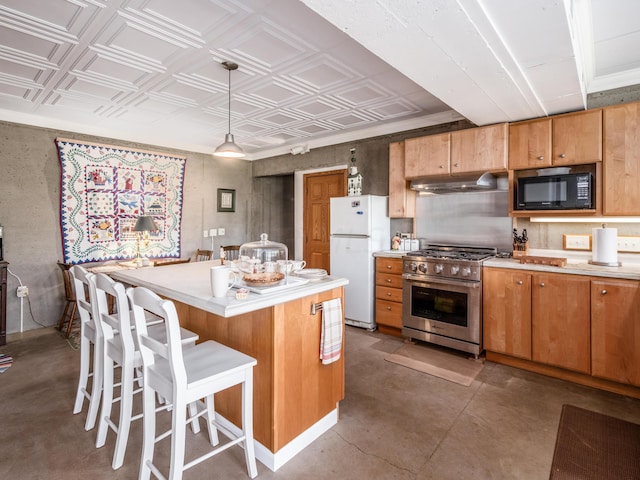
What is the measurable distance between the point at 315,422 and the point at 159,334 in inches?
43.1

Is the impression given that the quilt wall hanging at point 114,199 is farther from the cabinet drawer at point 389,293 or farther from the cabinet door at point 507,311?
the cabinet door at point 507,311

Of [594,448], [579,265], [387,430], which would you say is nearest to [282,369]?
[387,430]

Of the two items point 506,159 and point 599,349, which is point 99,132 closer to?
point 506,159

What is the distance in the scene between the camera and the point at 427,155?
12.6ft

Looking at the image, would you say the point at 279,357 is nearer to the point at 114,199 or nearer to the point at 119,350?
the point at 119,350

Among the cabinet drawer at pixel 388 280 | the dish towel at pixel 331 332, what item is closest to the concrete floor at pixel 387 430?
the dish towel at pixel 331 332

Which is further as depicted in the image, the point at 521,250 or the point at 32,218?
the point at 32,218

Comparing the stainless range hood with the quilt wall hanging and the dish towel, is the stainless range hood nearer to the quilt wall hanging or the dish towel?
the dish towel

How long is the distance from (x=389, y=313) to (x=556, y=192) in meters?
2.05

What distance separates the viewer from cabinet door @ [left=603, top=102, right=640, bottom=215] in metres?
2.75

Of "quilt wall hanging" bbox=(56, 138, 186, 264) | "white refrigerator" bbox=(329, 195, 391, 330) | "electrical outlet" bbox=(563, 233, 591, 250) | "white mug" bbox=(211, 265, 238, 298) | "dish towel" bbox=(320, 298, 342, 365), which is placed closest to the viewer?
"white mug" bbox=(211, 265, 238, 298)

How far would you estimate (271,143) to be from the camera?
18.3 feet

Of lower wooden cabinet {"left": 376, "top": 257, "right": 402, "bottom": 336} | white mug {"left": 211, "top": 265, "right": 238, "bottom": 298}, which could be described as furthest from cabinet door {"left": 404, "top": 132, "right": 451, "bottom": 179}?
white mug {"left": 211, "top": 265, "right": 238, "bottom": 298}

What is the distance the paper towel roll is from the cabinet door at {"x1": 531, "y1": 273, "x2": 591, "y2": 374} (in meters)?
0.36
